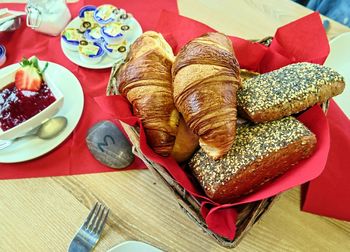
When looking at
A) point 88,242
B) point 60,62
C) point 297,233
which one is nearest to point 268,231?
point 297,233

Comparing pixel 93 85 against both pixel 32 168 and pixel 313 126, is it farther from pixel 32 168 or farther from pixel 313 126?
pixel 313 126

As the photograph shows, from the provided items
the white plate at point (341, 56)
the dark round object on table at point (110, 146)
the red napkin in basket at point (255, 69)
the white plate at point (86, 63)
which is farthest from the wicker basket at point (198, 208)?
the white plate at point (341, 56)

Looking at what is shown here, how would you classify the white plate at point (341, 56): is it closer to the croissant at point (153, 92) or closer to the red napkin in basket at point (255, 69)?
the red napkin in basket at point (255, 69)

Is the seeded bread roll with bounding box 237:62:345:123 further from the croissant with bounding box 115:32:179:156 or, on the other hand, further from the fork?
the fork

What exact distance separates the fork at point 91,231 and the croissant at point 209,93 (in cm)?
26

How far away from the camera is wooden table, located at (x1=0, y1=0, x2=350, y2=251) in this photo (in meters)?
0.76

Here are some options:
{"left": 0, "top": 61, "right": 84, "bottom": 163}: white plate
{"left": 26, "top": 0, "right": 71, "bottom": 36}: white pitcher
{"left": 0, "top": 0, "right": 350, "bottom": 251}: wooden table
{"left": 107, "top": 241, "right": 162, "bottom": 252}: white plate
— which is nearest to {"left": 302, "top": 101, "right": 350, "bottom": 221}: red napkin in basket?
{"left": 0, "top": 0, "right": 350, "bottom": 251}: wooden table

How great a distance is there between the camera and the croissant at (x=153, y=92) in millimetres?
727

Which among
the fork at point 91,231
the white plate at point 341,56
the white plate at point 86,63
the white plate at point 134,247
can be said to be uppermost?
the white plate at point 341,56

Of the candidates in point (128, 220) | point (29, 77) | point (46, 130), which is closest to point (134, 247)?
point (128, 220)

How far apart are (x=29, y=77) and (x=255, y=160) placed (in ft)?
1.83

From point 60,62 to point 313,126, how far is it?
0.69m

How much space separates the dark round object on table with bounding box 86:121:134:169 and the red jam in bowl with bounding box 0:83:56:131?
0.43ft

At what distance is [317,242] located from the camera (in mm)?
763
